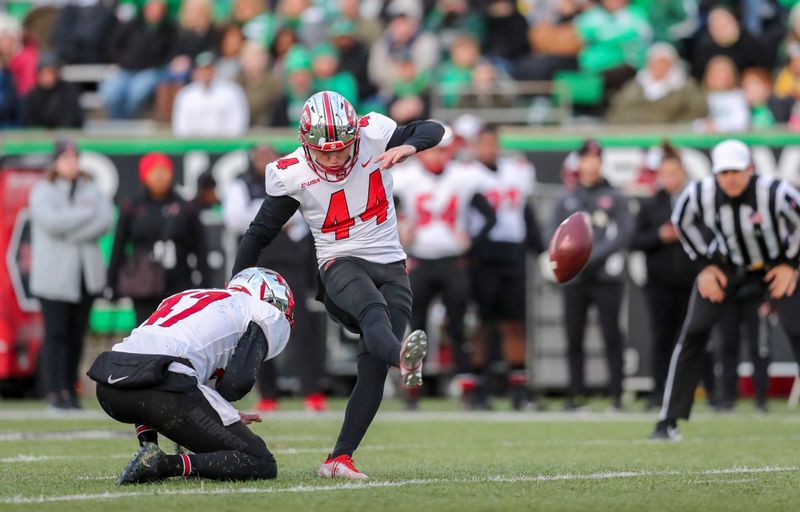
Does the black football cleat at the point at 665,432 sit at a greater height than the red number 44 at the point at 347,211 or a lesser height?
lesser

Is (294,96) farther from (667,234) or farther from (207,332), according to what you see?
(207,332)

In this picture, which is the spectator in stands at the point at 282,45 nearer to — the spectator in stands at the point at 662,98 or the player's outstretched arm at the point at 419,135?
the spectator in stands at the point at 662,98

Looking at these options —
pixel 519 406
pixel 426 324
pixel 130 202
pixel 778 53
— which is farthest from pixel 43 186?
pixel 778 53

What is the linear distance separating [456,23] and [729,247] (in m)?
8.19

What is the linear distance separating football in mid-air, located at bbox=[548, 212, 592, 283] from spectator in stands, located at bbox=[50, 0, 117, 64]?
10810 millimetres

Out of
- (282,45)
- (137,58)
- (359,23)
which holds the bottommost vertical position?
(137,58)

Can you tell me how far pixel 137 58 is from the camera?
17.0 meters

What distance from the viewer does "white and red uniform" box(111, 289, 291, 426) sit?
20.5ft

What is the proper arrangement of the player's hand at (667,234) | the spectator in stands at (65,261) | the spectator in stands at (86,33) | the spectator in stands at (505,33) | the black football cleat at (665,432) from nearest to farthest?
1. the black football cleat at (665,432)
2. the player's hand at (667,234)
3. the spectator in stands at (65,261)
4. the spectator in stands at (505,33)
5. the spectator in stands at (86,33)

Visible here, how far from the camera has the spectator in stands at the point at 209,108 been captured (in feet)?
49.6

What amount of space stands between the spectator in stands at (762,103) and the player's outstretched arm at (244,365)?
8993mm

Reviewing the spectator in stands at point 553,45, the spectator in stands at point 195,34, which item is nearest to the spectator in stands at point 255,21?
the spectator in stands at point 195,34

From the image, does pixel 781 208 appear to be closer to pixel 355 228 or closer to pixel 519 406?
pixel 355 228

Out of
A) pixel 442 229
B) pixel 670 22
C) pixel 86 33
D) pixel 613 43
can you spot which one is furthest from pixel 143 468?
pixel 86 33
